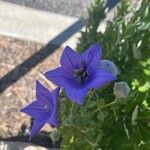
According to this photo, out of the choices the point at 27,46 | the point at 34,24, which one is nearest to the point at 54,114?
the point at 27,46

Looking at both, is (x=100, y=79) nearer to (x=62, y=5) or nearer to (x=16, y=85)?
(x=16, y=85)

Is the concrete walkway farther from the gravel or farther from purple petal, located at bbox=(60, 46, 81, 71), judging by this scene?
purple petal, located at bbox=(60, 46, 81, 71)

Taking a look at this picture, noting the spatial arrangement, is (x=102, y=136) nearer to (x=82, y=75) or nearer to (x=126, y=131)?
(x=126, y=131)

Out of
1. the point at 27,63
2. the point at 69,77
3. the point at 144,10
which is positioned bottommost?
the point at 27,63

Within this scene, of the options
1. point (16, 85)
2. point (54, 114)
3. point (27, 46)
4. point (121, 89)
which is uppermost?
point (121, 89)

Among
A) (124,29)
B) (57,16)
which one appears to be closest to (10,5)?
(57,16)

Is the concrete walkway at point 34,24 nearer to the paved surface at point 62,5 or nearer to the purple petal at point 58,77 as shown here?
the paved surface at point 62,5

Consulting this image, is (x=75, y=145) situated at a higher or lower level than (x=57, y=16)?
lower

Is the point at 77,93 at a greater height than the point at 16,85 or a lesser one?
greater
